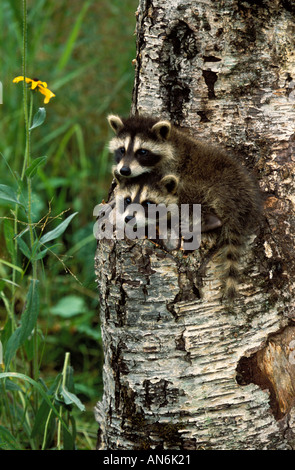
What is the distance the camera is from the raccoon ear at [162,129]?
280cm

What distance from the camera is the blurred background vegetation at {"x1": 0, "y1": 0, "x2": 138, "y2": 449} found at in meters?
4.61

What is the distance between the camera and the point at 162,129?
283 centimetres

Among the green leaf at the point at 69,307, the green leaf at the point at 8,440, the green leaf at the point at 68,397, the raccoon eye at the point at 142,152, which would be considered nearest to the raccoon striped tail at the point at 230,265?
the raccoon eye at the point at 142,152

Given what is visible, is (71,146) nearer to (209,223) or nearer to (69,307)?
(69,307)

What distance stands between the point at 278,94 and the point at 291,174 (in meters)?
0.45

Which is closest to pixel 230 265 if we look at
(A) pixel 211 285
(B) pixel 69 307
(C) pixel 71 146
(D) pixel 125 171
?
(A) pixel 211 285

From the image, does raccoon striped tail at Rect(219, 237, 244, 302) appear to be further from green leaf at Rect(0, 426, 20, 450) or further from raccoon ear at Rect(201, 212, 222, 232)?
green leaf at Rect(0, 426, 20, 450)

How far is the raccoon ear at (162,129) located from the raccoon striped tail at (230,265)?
66 centimetres

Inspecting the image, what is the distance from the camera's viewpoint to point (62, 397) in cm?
296

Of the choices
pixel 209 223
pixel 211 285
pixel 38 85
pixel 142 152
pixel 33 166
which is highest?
pixel 38 85

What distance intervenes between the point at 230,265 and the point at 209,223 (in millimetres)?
232

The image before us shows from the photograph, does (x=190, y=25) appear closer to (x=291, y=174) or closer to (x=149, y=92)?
(x=149, y=92)

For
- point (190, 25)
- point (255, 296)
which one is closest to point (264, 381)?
point (255, 296)

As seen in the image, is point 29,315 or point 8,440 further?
point 8,440
